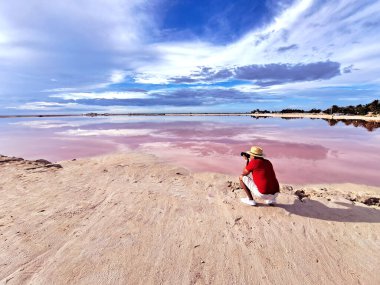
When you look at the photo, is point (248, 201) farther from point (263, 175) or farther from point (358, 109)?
point (358, 109)

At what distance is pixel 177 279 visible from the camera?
459 centimetres

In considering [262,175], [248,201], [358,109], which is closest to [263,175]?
[262,175]

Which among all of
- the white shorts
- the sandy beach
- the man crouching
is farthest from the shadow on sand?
the man crouching

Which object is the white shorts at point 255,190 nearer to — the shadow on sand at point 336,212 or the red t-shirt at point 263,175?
the red t-shirt at point 263,175

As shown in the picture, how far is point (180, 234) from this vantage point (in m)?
5.97

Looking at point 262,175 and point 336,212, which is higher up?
point 262,175

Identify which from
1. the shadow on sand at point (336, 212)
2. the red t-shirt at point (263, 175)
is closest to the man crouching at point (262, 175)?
the red t-shirt at point (263, 175)

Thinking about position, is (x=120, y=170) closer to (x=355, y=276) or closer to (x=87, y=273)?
(x=87, y=273)

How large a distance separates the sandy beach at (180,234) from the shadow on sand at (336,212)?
0.03 m

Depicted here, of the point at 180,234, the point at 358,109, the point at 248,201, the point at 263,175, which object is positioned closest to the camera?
the point at 180,234

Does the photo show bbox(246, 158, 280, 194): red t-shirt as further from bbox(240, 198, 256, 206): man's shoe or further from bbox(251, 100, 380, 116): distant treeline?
bbox(251, 100, 380, 116): distant treeline

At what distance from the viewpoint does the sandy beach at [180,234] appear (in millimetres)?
4746

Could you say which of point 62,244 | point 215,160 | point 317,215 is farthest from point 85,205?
point 215,160

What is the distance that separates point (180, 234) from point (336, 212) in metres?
4.22
